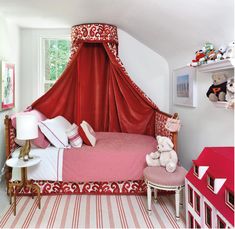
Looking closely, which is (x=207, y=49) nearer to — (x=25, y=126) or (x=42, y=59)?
(x=25, y=126)

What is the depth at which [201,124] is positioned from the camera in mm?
2980

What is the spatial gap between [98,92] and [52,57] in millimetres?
1151

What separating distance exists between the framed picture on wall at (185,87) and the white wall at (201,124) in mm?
78

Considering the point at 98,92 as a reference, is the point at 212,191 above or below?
below

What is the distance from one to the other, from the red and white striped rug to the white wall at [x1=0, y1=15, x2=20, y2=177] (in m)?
1.03

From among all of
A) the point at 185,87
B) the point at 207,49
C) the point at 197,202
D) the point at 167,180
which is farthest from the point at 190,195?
the point at 185,87

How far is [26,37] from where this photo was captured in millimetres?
4266

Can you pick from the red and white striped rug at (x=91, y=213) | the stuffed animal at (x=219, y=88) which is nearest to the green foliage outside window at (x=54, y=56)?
the red and white striped rug at (x=91, y=213)

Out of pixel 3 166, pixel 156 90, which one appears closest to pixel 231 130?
pixel 156 90

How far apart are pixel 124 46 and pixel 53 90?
1465 millimetres

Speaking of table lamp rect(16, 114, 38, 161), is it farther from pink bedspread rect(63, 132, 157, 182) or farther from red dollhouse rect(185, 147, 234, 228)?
red dollhouse rect(185, 147, 234, 228)

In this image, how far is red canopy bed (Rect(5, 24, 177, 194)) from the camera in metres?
3.73

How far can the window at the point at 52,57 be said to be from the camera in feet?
14.4

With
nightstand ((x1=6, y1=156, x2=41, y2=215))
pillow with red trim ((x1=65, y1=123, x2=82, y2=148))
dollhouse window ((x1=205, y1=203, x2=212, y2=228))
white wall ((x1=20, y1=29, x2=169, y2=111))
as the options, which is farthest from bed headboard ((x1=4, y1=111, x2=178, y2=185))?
dollhouse window ((x1=205, y1=203, x2=212, y2=228))
